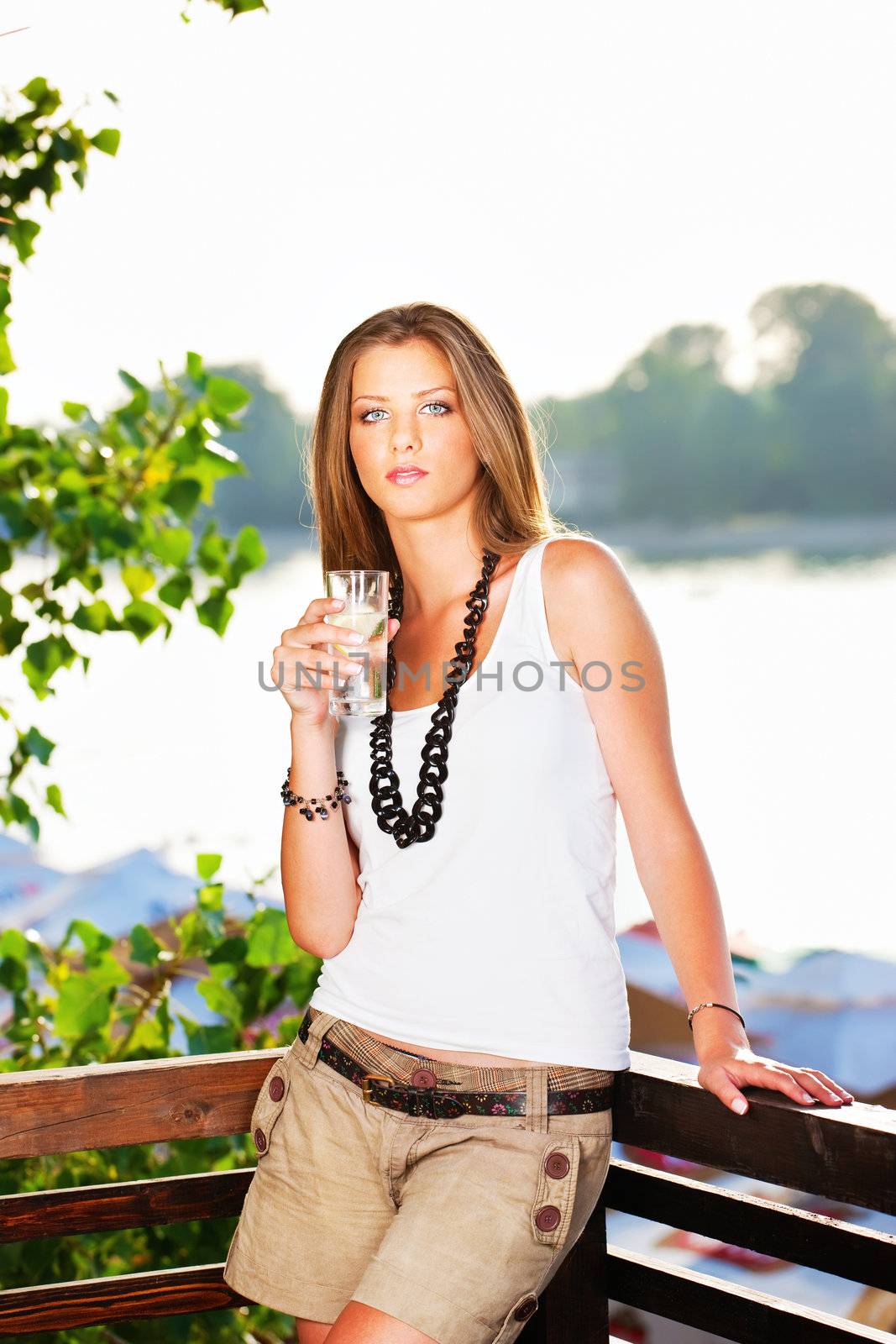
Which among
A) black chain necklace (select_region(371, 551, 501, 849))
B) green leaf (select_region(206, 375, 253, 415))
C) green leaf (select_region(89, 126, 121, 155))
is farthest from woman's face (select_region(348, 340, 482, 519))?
green leaf (select_region(89, 126, 121, 155))

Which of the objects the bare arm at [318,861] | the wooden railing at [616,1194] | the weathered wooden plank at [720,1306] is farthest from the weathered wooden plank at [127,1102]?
the weathered wooden plank at [720,1306]

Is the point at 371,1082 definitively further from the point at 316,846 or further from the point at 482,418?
the point at 482,418

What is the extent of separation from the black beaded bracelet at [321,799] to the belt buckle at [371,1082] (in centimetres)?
33

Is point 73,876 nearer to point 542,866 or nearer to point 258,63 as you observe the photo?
point 258,63

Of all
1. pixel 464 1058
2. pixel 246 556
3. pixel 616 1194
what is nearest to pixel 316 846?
pixel 464 1058

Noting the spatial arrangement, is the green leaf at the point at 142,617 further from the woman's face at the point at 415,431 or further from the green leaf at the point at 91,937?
the woman's face at the point at 415,431

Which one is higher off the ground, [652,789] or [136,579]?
[136,579]

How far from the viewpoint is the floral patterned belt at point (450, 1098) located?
4.43 ft

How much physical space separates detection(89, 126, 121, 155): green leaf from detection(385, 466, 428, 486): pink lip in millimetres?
961

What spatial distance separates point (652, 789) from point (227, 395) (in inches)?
44.6

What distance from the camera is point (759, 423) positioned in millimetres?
4012

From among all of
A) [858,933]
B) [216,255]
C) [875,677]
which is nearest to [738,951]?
[858,933]

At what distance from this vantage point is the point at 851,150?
12.5 feet

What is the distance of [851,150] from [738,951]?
259cm
